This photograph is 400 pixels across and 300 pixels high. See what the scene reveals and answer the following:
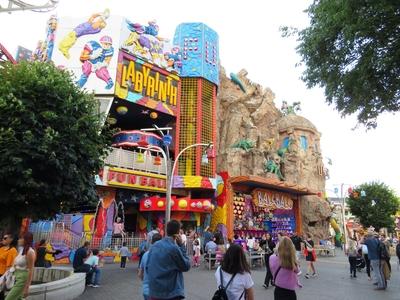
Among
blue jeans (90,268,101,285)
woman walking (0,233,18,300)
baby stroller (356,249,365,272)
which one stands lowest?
blue jeans (90,268,101,285)

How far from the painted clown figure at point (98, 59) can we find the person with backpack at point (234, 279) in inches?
798

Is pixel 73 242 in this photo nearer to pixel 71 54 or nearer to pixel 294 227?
pixel 71 54

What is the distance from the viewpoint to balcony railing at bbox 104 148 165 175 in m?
22.8

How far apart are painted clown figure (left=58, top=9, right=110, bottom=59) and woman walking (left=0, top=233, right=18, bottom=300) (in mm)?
19864

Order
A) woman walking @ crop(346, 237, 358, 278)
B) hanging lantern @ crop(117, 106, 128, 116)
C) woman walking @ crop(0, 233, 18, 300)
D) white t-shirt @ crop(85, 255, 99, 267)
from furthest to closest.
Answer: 1. hanging lantern @ crop(117, 106, 128, 116)
2. woman walking @ crop(346, 237, 358, 278)
3. white t-shirt @ crop(85, 255, 99, 267)
4. woman walking @ crop(0, 233, 18, 300)

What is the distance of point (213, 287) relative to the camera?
11500 millimetres

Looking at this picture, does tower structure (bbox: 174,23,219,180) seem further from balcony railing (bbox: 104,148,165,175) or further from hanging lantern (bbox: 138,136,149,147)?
hanging lantern (bbox: 138,136,149,147)

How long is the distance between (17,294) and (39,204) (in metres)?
5.05

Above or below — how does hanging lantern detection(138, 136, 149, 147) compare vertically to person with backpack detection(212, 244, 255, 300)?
above

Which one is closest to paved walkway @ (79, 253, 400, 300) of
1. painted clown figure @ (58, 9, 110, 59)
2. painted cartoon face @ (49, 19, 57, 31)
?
painted clown figure @ (58, 9, 110, 59)

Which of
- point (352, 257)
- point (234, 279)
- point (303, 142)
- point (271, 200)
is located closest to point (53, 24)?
point (271, 200)

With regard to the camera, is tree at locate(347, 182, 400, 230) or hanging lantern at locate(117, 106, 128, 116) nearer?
hanging lantern at locate(117, 106, 128, 116)

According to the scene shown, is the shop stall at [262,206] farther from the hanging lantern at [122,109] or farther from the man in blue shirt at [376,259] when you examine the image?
the man in blue shirt at [376,259]

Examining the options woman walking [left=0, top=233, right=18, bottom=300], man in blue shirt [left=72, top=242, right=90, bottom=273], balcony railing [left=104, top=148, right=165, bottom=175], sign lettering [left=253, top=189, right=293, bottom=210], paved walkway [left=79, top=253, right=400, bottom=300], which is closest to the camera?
woman walking [left=0, top=233, right=18, bottom=300]
